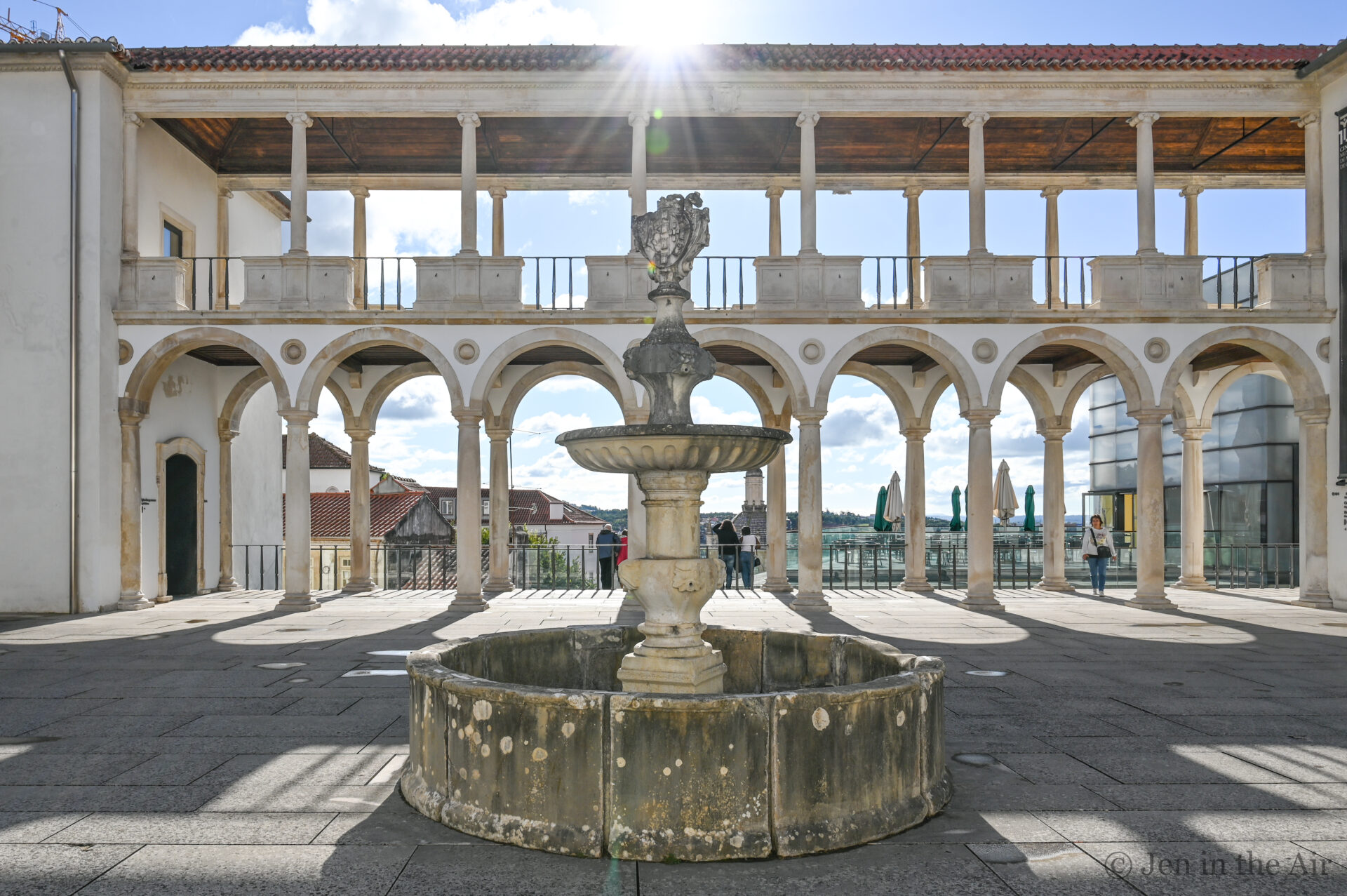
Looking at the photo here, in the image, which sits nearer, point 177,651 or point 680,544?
point 680,544

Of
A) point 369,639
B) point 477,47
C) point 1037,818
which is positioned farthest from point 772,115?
point 1037,818

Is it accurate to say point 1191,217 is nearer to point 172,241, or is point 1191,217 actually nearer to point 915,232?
point 915,232

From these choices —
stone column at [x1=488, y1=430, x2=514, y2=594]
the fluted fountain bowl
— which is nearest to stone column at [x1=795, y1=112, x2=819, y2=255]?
stone column at [x1=488, y1=430, x2=514, y2=594]

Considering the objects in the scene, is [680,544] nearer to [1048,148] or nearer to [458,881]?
[458,881]

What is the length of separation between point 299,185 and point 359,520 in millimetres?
6416

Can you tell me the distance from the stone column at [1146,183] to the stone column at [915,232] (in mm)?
3777

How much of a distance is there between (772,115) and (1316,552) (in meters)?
11.7

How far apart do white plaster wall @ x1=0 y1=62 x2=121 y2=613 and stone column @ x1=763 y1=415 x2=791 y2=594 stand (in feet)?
36.8

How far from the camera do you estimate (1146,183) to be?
15859 mm

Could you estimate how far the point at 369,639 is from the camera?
1135 cm

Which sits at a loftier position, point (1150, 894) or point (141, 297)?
point (141, 297)

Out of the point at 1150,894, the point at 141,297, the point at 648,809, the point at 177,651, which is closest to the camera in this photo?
the point at 1150,894

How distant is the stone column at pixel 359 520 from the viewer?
18.4 metres

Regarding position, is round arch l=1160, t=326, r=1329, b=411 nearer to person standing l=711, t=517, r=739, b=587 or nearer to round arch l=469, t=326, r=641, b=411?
person standing l=711, t=517, r=739, b=587
